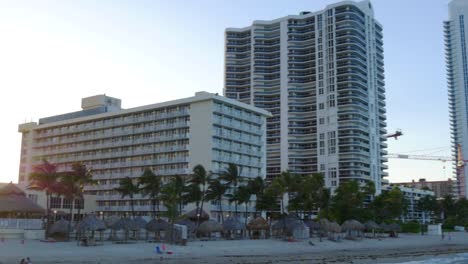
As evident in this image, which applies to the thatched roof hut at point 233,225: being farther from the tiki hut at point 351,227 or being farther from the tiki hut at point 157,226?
the tiki hut at point 351,227

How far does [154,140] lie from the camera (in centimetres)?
11231

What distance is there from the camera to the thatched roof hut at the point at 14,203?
6761cm

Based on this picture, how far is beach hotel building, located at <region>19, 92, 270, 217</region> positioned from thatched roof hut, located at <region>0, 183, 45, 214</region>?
3788 centimetres

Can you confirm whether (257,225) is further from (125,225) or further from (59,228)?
(59,228)

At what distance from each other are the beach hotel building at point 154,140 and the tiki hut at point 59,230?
142ft

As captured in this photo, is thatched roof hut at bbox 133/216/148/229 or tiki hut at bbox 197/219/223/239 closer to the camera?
thatched roof hut at bbox 133/216/148/229

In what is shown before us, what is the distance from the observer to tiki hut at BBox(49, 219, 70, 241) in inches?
2354

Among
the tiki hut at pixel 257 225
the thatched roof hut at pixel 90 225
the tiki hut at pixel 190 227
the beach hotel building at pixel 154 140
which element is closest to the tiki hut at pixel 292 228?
the tiki hut at pixel 257 225

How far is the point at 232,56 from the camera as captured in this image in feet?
574

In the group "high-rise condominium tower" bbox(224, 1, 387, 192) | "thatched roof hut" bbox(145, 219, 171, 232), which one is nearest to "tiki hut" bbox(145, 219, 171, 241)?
"thatched roof hut" bbox(145, 219, 171, 232)

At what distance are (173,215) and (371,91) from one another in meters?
112

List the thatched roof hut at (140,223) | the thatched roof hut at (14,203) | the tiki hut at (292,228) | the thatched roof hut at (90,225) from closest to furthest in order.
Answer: the thatched roof hut at (90,225) → the thatched roof hut at (140,223) → the thatched roof hut at (14,203) → the tiki hut at (292,228)

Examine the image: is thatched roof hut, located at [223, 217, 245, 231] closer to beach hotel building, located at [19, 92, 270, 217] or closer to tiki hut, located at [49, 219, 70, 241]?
tiki hut, located at [49, 219, 70, 241]

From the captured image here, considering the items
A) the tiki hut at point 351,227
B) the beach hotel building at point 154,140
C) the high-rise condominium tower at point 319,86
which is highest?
the high-rise condominium tower at point 319,86
